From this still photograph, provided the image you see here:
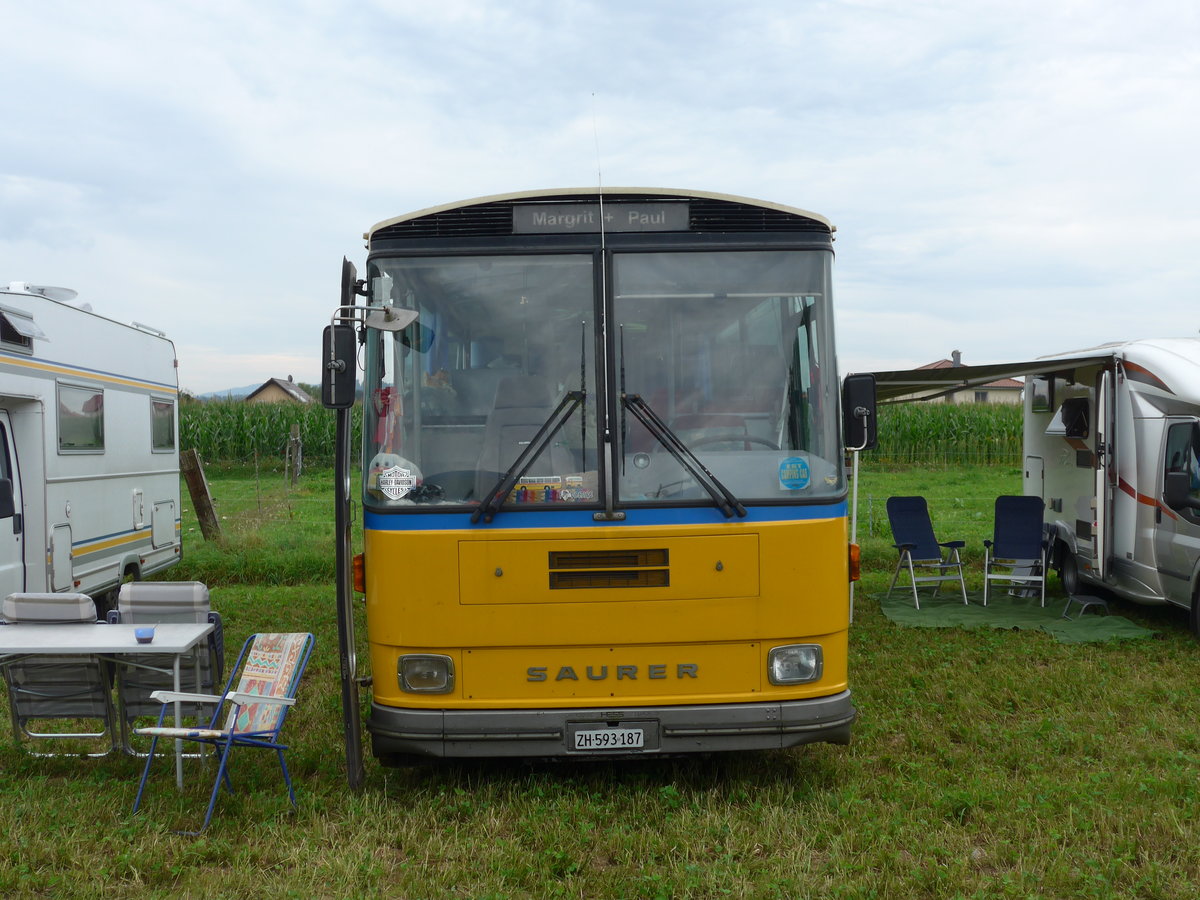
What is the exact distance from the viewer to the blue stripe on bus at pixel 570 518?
5.09 m

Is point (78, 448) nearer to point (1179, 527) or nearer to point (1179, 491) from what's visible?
point (1179, 491)

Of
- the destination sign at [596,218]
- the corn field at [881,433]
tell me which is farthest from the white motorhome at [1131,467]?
the corn field at [881,433]

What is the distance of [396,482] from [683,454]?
4.31 ft

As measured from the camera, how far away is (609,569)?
5.14 metres

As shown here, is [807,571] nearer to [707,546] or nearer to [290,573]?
[707,546]

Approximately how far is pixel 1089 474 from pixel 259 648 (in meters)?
8.15

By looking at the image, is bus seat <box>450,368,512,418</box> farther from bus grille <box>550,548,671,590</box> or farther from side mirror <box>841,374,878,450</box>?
side mirror <box>841,374,878,450</box>

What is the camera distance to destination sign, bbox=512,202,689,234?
5.36m

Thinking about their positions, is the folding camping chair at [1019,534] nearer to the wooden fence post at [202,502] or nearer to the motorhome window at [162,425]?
the motorhome window at [162,425]

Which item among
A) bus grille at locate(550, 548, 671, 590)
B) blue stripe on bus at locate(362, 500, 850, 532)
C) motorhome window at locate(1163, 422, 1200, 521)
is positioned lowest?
bus grille at locate(550, 548, 671, 590)

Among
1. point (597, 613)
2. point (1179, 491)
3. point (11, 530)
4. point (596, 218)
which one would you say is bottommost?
point (597, 613)

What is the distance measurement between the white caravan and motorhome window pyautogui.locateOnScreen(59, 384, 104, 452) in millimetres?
6830

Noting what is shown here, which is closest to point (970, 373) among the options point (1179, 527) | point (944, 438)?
point (1179, 527)

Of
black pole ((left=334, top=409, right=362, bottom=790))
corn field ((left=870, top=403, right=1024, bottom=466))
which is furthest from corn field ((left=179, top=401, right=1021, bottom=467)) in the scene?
black pole ((left=334, top=409, right=362, bottom=790))
